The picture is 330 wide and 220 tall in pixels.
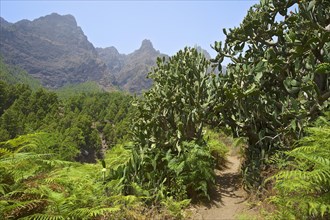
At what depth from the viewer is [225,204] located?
5824mm

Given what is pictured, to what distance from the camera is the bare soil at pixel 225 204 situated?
536 cm

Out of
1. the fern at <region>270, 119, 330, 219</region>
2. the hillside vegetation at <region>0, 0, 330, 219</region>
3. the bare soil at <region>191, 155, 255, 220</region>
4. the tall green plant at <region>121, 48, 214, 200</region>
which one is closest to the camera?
the fern at <region>270, 119, 330, 219</region>

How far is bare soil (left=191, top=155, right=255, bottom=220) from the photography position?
5.36m

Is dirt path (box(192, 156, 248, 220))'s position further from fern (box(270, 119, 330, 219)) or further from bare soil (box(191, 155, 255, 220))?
fern (box(270, 119, 330, 219))

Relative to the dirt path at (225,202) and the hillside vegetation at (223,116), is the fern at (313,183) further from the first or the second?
the dirt path at (225,202)

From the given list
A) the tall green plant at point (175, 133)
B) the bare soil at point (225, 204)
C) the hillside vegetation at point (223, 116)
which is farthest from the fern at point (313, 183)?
the tall green plant at point (175, 133)

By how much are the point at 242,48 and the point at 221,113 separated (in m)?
1.77

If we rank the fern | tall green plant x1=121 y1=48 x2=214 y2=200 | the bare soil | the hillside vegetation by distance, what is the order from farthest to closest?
tall green plant x1=121 y1=48 x2=214 y2=200 → the bare soil → the hillside vegetation → the fern

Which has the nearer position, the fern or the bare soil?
the fern

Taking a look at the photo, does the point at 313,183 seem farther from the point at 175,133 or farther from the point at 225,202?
the point at 175,133

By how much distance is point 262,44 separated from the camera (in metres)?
6.96

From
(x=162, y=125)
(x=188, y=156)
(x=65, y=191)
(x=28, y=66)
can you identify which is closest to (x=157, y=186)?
(x=188, y=156)

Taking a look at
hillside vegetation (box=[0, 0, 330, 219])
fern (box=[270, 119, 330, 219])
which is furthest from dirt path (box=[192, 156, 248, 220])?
fern (box=[270, 119, 330, 219])

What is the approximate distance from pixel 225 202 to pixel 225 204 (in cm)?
8
